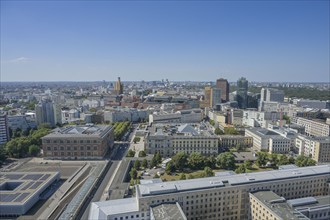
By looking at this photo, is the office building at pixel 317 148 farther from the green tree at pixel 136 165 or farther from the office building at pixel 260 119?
the green tree at pixel 136 165

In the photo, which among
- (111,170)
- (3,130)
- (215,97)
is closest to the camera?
(111,170)

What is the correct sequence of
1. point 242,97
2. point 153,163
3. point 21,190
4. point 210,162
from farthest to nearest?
point 242,97, point 153,163, point 210,162, point 21,190

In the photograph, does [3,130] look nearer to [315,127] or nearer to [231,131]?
[231,131]

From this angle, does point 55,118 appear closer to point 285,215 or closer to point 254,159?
point 254,159

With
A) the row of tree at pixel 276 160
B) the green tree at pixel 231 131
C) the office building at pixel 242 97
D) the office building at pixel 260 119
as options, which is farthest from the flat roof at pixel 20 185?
the office building at pixel 242 97

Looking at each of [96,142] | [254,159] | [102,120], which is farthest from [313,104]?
[96,142]

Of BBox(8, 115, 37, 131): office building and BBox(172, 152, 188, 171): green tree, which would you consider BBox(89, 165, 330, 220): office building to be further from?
BBox(8, 115, 37, 131): office building

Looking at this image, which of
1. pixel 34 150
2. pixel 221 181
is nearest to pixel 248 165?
pixel 221 181
